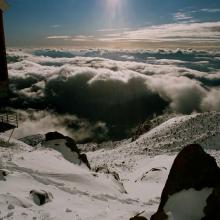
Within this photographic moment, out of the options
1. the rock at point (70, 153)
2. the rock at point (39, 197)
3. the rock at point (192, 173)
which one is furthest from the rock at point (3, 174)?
the rock at point (70, 153)

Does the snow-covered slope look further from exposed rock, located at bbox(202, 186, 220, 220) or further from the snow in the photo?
exposed rock, located at bbox(202, 186, 220, 220)

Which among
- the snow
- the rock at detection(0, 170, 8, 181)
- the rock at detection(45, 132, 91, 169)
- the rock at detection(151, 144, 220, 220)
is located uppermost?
the rock at detection(151, 144, 220, 220)

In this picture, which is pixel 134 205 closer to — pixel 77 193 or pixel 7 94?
pixel 77 193

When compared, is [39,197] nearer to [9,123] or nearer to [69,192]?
[69,192]

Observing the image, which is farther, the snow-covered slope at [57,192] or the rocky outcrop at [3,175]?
the rocky outcrop at [3,175]

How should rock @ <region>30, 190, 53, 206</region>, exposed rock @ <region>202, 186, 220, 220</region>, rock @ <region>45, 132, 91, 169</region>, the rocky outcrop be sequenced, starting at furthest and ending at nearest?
rock @ <region>45, 132, 91, 169</region>
the rocky outcrop
rock @ <region>30, 190, 53, 206</region>
exposed rock @ <region>202, 186, 220, 220</region>

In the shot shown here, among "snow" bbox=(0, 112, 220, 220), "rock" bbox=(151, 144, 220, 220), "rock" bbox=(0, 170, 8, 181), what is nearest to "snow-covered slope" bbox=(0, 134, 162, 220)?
"snow" bbox=(0, 112, 220, 220)

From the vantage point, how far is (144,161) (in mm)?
47031

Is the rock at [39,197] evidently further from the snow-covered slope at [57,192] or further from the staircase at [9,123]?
the staircase at [9,123]

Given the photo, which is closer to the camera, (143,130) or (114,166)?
(114,166)

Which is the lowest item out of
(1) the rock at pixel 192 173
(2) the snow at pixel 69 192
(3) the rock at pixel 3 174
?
(2) the snow at pixel 69 192

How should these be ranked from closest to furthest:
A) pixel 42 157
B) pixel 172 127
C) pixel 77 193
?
1. pixel 77 193
2. pixel 42 157
3. pixel 172 127

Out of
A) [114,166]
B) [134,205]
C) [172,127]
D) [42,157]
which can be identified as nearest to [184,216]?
[134,205]

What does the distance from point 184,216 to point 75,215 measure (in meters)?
4.34
